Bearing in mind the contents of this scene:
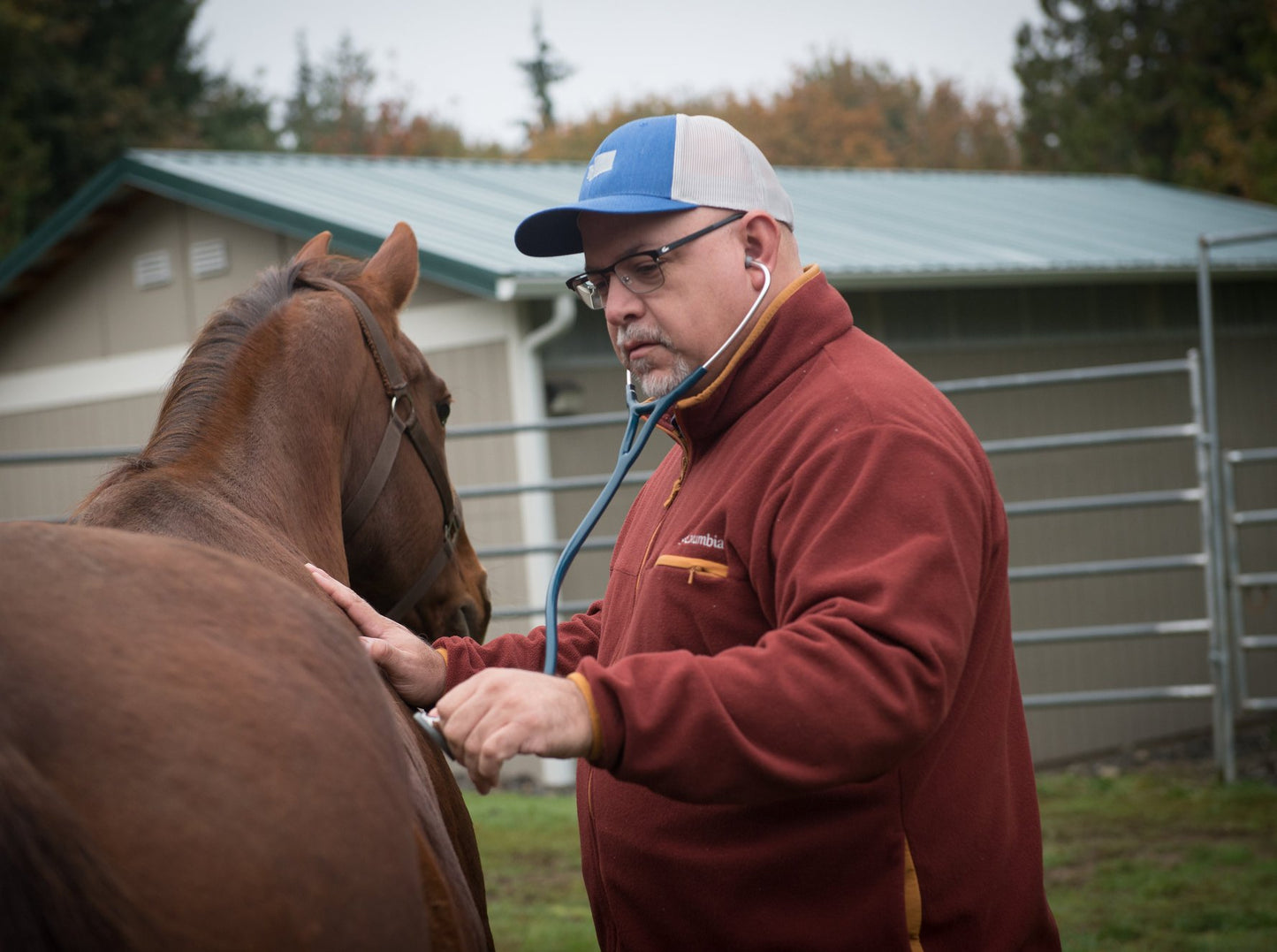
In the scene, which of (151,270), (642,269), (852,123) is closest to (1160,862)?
(642,269)

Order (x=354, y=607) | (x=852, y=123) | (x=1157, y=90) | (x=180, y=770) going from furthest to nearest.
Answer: (x=852, y=123) < (x=1157, y=90) < (x=354, y=607) < (x=180, y=770)

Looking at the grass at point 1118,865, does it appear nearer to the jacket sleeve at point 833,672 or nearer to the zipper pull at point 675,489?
the zipper pull at point 675,489

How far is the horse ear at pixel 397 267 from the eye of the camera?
2.70 metres

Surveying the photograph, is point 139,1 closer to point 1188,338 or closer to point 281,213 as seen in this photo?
point 281,213

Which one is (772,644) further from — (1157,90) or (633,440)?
(1157,90)

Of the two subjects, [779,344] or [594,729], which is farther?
[779,344]

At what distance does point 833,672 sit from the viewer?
1.44m

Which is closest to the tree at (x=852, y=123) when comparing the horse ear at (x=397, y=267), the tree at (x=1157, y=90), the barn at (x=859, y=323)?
the tree at (x=1157, y=90)

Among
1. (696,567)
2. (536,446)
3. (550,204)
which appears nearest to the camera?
(696,567)

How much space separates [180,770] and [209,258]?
8831mm

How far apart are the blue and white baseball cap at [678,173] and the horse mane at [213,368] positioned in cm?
70

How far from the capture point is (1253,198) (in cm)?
1991

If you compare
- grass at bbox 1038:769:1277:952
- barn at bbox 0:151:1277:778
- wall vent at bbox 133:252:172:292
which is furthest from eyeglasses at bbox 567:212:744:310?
wall vent at bbox 133:252:172:292

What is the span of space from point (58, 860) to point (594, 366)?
23.6 ft
